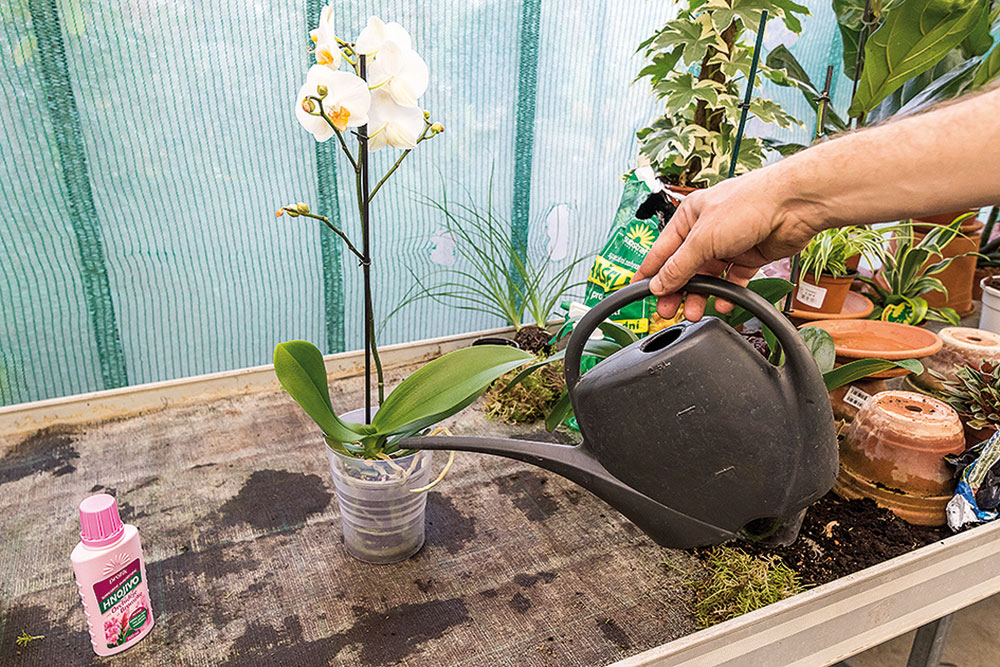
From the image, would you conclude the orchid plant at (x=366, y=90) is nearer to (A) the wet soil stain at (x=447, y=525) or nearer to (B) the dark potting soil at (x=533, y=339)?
(A) the wet soil stain at (x=447, y=525)

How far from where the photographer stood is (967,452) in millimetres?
1010

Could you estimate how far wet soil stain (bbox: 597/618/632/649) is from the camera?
821 mm

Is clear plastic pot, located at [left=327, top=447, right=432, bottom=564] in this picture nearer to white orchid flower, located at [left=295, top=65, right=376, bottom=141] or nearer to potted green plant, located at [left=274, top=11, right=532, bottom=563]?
potted green plant, located at [left=274, top=11, right=532, bottom=563]

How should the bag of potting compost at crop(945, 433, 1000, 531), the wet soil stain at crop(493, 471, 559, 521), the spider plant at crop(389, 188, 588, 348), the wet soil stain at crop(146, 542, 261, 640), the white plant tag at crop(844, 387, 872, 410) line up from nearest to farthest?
the wet soil stain at crop(146, 542, 261, 640)
the bag of potting compost at crop(945, 433, 1000, 531)
the wet soil stain at crop(493, 471, 559, 521)
the white plant tag at crop(844, 387, 872, 410)
the spider plant at crop(389, 188, 588, 348)

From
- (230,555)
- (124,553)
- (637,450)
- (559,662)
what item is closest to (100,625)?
(124,553)

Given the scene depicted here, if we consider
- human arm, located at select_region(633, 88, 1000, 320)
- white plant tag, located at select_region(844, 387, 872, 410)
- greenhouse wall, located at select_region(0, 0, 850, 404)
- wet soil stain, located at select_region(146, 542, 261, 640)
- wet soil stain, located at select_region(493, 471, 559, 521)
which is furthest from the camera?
greenhouse wall, located at select_region(0, 0, 850, 404)

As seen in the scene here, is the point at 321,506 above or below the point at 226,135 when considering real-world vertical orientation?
below

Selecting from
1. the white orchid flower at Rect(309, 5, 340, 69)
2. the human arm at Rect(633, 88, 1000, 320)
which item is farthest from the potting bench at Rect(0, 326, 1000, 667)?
the white orchid flower at Rect(309, 5, 340, 69)

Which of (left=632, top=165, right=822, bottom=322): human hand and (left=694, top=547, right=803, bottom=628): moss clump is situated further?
(left=694, top=547, right=803, bottom=628): moss clump

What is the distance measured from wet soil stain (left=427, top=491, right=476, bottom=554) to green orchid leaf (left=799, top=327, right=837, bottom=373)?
0.65 meters

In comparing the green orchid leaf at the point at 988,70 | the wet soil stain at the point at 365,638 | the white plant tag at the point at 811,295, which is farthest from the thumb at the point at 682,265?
the green orchid leaf at the point at 988,70

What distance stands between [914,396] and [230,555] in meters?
1.13

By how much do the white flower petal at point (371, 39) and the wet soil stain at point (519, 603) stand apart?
0.74m

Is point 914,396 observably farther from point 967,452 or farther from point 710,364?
point 710,364
